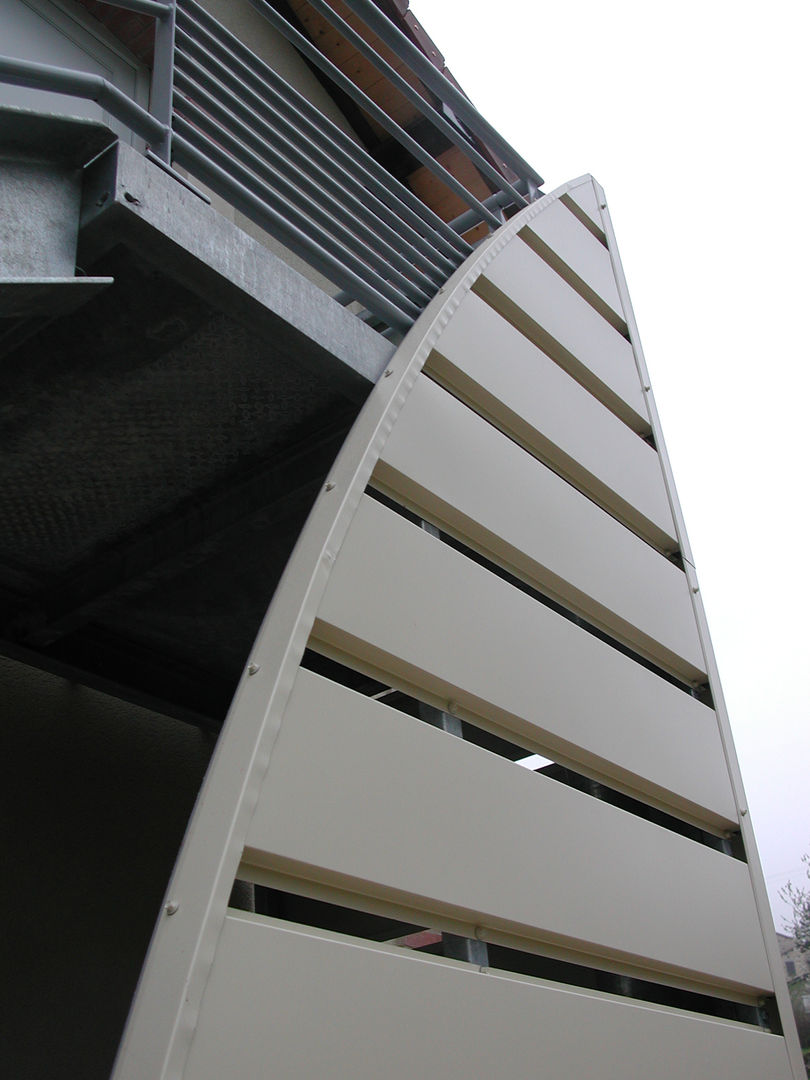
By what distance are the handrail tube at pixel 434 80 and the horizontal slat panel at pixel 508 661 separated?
57.6 inches

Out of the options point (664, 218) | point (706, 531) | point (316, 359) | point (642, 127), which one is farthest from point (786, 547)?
point (316, 359)

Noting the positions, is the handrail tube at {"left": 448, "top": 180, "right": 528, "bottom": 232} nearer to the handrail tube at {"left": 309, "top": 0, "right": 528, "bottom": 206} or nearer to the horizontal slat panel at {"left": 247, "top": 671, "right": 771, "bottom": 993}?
the handrail tube at {"left": 309, "top": 0, "right": 528, "bottom": 206}

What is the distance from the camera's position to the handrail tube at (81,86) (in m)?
1.46

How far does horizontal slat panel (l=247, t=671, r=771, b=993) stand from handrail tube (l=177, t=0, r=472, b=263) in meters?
1.47

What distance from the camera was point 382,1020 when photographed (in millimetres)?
1353

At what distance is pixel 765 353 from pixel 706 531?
5.96 metres

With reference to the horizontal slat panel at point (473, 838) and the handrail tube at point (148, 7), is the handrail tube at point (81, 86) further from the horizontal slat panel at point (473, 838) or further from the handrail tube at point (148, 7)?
the horizontal slat panel at point (473, 838)

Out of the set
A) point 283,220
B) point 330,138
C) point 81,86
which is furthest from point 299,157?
point 81,86

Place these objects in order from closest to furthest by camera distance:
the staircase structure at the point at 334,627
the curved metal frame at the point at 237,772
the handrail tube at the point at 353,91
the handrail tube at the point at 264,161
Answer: the curved metal frame at the point at 237,772 → the staircase structure at the point at 334,627 → the handrail tube at the point at 264,161 → the handrail tube at the point at 353,91

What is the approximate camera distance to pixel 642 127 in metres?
24.7

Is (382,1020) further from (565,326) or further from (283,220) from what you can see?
(565,326)

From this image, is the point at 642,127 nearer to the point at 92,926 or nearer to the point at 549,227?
the point at 549,227

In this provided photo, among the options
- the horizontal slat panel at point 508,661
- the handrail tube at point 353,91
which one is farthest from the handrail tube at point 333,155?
the horizontal slat panel at point 508,661

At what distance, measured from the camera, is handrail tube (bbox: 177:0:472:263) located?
82.6 inches
